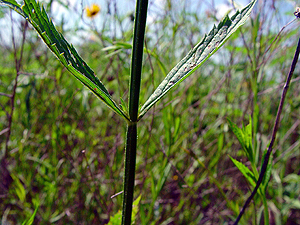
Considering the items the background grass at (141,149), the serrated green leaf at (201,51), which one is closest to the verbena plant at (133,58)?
the serrated green leaf at (201,51)

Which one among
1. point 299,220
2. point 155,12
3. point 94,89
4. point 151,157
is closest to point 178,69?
point 94,89

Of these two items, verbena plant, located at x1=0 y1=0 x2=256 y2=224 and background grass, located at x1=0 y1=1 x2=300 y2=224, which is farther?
background grass, located at x1=0 y1=1 x2=300 y2=224

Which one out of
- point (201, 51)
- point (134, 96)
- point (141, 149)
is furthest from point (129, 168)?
point (141, 149)

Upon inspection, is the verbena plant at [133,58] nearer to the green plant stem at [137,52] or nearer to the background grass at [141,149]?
the green plant stem at [137,52]

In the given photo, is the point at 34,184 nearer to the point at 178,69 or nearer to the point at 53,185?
the point at 53,185

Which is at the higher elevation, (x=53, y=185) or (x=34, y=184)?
(x=34, y=184)

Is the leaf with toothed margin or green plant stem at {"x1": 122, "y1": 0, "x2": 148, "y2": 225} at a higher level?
the leaf with toothed margin

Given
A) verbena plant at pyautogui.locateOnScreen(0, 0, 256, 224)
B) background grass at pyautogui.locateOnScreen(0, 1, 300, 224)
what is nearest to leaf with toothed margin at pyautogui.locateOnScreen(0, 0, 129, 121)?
verbena plant at pyautogui.locateOnScreen(0, 0, 256, 224)

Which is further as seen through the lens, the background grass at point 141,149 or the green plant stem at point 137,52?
the background grass at point 141,149

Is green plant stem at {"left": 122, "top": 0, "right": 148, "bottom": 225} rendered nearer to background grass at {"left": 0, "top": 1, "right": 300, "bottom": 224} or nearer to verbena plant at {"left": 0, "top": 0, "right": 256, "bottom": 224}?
verbena plant at {"left": 0, "top": 0, "right": 256, "bottom": 224}
